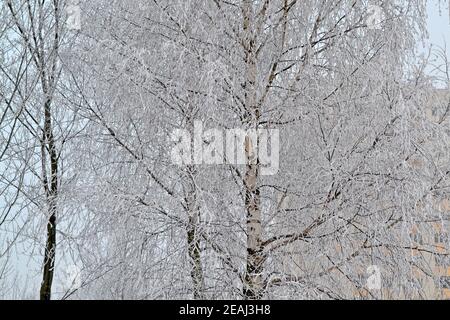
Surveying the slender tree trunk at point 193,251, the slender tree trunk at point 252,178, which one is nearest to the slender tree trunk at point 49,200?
the slender tree trunk at point 193,251

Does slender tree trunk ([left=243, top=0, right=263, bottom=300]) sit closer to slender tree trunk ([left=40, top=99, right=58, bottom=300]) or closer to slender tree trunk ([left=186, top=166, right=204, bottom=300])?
slender tree trunk ([left=186, top=166, right=204, bottom=300])

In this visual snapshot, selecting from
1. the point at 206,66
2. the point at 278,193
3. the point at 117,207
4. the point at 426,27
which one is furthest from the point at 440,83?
the point at 117,207

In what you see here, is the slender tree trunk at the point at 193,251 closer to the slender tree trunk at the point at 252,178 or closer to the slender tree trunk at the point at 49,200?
the slender tree trunk at the point at 252,178

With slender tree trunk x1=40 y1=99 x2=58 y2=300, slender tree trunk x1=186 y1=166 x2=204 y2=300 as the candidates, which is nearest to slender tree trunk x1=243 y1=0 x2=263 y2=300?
slender tree trunk x1=186 y1=166 x2=204 y2=300

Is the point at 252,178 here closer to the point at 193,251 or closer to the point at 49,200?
the point at 193,251

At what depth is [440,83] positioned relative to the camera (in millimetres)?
3445

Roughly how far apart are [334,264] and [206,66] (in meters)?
1.56

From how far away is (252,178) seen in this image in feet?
11.5

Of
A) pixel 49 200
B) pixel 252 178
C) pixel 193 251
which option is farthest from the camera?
pixel 49 200

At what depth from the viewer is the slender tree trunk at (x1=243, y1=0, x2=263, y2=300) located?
3340mm

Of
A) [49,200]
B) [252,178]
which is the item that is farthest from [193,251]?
[49,200]

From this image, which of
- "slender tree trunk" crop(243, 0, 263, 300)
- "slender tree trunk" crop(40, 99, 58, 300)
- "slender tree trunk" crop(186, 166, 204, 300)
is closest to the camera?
"slender tree trunk" crop(186, 166, 204, 300)

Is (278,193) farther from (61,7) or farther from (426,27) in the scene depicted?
(61,7)

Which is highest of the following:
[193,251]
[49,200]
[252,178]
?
[252,178]
